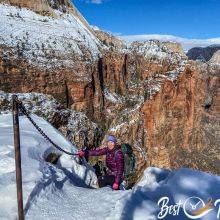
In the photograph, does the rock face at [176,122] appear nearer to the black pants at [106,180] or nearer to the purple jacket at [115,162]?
the black pants at [106,180]

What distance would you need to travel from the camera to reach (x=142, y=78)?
247 feet

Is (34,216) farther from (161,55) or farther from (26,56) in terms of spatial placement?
(161,55)

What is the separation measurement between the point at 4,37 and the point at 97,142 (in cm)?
1363

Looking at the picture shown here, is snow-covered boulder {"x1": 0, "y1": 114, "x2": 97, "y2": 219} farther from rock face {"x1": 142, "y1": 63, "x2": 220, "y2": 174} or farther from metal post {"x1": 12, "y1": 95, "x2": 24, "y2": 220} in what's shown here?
rock face {"x1": 142, "y1": 63, "x2": 220, "y2": 174}

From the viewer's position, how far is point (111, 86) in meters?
63.8

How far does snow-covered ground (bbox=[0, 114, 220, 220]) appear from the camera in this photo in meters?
8.95

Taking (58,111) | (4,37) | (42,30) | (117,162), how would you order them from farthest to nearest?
(42,30), (4,37), (58,111), (117,162)

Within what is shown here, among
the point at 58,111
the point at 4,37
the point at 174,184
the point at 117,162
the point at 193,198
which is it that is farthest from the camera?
the point at 4,37

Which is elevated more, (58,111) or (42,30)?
(42,30)

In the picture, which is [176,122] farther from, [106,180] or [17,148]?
[17,148]

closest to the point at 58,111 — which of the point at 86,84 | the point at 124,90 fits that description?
the point at 86,84

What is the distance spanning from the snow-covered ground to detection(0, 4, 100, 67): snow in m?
33.0

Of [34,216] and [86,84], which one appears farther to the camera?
[86,84]
